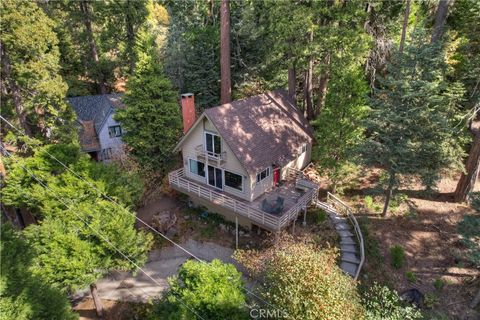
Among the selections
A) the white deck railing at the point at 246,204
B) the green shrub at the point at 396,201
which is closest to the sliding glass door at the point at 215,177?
the white deck railing at the point at 246,204

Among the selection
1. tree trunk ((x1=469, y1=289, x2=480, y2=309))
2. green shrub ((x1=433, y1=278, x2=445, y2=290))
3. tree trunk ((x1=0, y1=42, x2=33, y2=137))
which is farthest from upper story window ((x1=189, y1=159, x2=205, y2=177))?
tree trunk ((x1=469, y1=289, x2=480, y2=309))

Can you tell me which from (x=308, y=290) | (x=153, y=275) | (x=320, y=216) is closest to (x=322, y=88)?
(x=320, y=216)

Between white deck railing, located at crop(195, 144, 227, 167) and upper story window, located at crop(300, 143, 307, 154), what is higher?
white deck railing, located at crop(195, 144, 227, 167)

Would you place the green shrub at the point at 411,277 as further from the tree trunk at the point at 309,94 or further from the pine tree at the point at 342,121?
the tree trunk at the point at 309,94

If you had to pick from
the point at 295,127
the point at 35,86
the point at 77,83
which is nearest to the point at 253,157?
the point at 295,127

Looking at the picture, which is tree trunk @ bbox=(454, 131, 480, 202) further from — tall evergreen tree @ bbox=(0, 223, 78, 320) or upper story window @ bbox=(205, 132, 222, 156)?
tall evergreen tree @ bbox=(0, 223, 78, 320)

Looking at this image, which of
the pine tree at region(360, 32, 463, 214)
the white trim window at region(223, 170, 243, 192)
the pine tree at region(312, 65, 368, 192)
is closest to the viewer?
the pine tree at region(360, 32, 463, 214)

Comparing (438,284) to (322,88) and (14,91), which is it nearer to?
(322,88)

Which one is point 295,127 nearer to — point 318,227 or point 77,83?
point 318,227
